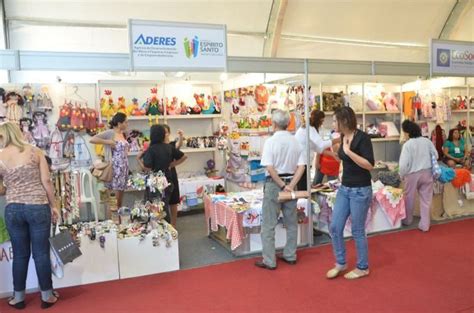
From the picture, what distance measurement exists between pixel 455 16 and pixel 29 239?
9.81 metres

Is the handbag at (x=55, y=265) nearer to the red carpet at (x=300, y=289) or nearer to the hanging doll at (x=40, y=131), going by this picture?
the red carpet at (x=300, y=289)

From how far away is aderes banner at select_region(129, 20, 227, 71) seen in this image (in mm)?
4113

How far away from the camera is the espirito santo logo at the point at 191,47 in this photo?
428 cm

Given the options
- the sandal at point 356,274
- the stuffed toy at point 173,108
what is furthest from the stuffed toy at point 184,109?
the sandal at point 356,274

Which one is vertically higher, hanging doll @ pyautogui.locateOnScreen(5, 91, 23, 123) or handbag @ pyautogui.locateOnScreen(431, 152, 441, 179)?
hanging doll @ pyautogui.locateOnScreen(5, 91, 23, 123)

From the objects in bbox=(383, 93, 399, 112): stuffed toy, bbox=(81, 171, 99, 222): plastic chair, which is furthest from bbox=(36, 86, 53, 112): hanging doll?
bbox=(383, 93, 399, 112): stuffed toy

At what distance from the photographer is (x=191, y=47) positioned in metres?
4.30

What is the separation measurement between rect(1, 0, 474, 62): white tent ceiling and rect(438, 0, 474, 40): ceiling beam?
0.8 inches

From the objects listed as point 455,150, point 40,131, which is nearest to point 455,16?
point 455,150

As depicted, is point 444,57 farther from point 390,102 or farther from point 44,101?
point 44,101

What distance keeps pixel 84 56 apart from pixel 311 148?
2651mm

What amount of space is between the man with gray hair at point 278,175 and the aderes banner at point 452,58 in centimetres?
272

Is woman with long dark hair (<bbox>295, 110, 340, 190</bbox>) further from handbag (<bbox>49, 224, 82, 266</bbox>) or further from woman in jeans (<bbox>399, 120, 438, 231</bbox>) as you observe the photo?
handbag (<bbox>49, 224, 82, 266</bbox>)

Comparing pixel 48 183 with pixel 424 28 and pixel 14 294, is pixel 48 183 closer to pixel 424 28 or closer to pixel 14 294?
pixel 14 294
